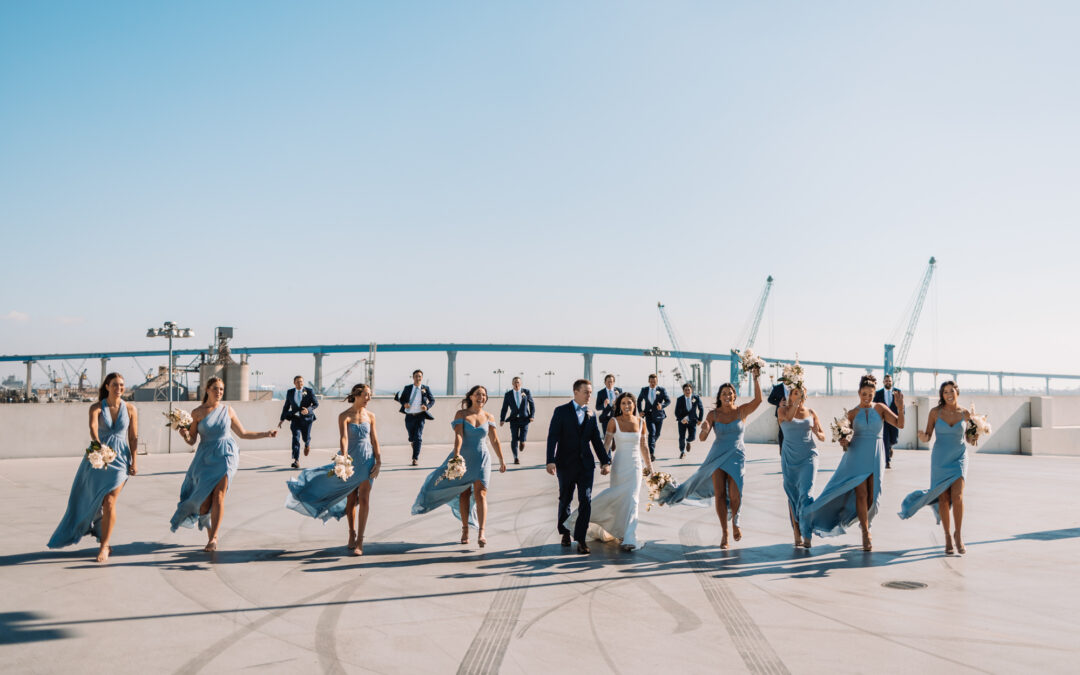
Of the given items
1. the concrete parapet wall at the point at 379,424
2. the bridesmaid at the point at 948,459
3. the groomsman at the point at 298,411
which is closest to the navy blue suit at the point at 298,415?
the groomsman at the point at 298,411

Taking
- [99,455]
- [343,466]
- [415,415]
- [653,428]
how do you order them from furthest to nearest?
[653,428], [415,415], [343,466], [99,455]

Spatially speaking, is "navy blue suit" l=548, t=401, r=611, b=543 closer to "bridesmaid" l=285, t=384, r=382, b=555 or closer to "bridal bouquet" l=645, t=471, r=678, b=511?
"bridal bouquet" l=645, t=471, r=678, b=511

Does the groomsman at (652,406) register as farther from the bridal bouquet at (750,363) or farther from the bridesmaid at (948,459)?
the bridesmaid at (948,459)

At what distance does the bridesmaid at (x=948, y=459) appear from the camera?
8.18 metres

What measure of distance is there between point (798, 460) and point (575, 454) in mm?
2528

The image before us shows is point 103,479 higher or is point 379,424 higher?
point 103,479

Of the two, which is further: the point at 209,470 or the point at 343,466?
the point at 343,466

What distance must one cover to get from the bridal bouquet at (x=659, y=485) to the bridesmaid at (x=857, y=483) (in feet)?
5.10

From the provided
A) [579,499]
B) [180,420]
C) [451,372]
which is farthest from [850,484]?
[451,372]

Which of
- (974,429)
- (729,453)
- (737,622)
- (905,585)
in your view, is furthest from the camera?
(729,453)

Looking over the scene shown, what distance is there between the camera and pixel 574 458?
A: 8312mm

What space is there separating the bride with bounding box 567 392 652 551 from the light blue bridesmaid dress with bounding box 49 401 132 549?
196 inches

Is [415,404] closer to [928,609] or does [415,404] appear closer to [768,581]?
[768,581]

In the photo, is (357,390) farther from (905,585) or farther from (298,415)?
(298,415)
